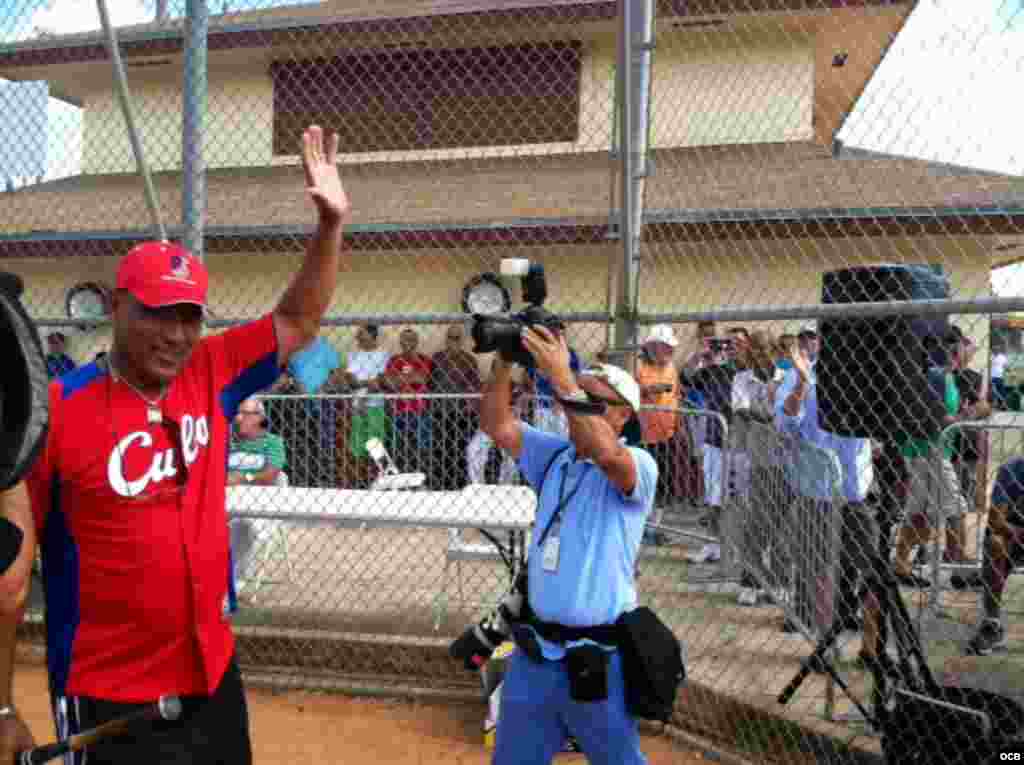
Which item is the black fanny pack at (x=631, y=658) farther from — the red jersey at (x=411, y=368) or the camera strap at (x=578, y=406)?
the red jersey at (x=411, y=368)

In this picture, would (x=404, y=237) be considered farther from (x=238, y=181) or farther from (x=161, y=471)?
(x=161, y=471)

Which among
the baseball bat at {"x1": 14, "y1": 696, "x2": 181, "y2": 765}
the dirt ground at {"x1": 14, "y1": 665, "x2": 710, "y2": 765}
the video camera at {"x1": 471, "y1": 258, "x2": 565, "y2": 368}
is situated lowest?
the dirt ground at {"x1": 14, "y1": 665, "x2": 710, "y2": 765}

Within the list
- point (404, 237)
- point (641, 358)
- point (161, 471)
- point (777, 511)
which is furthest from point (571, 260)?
point (161, 471)

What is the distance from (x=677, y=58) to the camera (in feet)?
30.6

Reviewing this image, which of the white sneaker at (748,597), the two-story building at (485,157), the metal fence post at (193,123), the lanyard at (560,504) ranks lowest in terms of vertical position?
the white sneaker at (748,597)

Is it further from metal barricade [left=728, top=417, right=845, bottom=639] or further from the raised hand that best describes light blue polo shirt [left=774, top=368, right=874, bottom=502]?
the raised hand

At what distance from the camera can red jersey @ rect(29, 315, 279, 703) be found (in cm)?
221

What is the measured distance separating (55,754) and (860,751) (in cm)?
312

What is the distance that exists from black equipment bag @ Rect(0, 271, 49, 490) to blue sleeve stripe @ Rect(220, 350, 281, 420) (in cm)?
138

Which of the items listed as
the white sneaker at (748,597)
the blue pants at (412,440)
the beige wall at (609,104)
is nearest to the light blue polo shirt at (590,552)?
the white sneaker at (748,597)

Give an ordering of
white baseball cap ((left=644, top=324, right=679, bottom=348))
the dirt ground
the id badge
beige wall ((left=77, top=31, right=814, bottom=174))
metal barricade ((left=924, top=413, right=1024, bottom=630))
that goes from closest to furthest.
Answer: the id badge → the dirt ground → metal barricade ((left=924, top=413, right=1024, bottom=630)) → white baseball cap ((left=644, top=324, right=679, bottom=348)) → beige wall ((left=77, top=31, right=814, bottom=174))

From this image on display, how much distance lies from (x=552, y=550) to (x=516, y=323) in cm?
79

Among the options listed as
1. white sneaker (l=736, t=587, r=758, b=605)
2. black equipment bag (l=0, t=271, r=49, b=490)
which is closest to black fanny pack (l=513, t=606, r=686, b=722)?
black equipment bag (l=0, t=271, r=49, b=490)

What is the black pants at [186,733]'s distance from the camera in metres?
2.19
